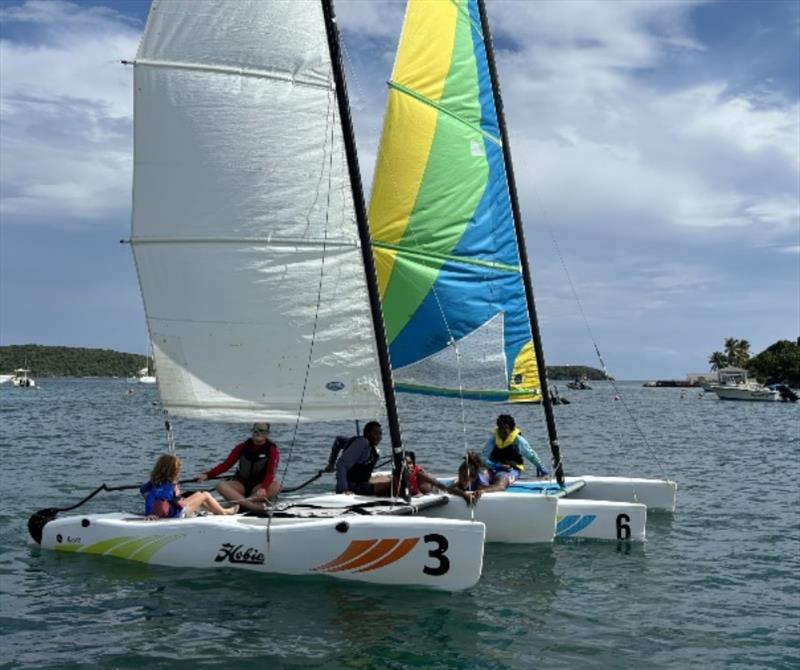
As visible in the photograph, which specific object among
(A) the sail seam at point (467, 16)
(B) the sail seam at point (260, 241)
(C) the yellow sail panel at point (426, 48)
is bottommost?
(B) the sail seam at point (260, 241)

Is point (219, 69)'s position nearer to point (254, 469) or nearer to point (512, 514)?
point (254, 469)

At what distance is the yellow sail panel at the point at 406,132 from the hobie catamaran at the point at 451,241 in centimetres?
2

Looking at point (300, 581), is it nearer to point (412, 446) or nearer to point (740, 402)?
point (412, 446)

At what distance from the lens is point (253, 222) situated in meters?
11.6

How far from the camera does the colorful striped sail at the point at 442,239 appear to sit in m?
15.0

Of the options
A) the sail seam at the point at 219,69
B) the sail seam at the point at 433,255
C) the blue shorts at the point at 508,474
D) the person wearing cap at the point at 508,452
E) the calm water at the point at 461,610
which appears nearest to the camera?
the calm water at the point at 461,610

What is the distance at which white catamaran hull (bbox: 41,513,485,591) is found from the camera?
9.86 meters

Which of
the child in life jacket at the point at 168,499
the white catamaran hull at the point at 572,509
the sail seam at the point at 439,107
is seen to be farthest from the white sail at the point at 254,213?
the sail seam at the point at 439,107

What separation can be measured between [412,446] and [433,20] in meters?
18.6

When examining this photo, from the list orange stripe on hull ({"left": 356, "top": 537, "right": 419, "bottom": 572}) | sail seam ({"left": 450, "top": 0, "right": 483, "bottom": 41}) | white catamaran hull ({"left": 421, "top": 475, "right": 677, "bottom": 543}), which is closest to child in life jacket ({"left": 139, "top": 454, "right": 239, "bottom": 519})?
orange stripe on hull ({"left": 356, "top": 537, "right": 419, "bottom": 572})

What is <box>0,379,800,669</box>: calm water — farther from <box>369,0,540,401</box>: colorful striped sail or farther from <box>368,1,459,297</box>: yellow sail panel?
<box>368,1,459,297</box>: yellow sail panel

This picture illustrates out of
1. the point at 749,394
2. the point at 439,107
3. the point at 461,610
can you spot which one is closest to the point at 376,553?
the point at 461,610

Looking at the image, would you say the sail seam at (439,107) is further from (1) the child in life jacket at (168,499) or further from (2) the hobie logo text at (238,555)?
(2) the hobie logo text at (238,555)

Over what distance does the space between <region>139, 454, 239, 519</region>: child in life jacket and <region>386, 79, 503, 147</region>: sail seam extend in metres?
7.17
